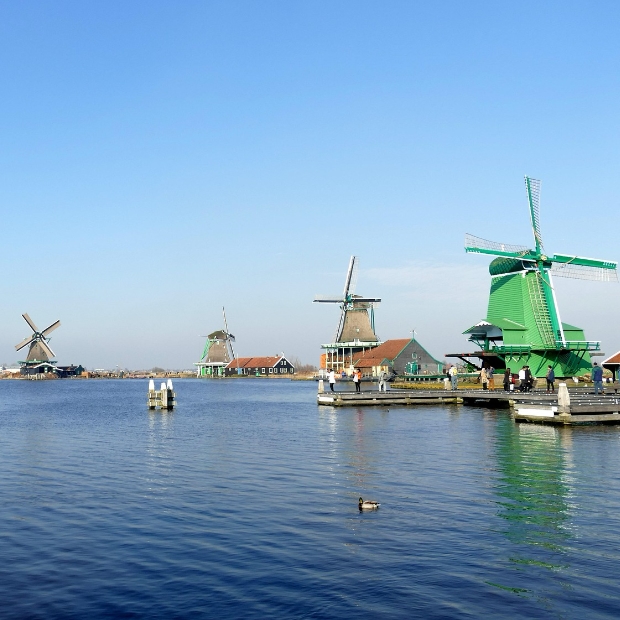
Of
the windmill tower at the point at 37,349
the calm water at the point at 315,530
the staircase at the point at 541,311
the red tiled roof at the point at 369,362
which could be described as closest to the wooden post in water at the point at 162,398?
the calm water at the point at 315,530

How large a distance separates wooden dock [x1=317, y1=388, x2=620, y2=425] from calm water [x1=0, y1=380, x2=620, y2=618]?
182 inches

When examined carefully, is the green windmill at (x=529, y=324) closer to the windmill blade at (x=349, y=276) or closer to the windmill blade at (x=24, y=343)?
the windmill blade at (x=349, y=276)

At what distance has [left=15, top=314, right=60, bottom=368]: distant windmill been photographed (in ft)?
524

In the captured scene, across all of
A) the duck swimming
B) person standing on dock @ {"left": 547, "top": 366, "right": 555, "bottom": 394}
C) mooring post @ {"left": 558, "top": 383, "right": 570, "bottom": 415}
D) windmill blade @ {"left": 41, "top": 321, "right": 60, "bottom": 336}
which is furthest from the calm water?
windmill blade @ {"left": 41, "top": 321, "right": 60, "bottom": 336}

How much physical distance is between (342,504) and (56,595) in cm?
773

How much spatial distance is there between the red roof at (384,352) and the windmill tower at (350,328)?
132 inches

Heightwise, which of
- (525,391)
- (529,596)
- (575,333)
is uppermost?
(575,333)

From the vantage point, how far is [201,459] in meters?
25.7

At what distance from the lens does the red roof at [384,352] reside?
10081 centimetres

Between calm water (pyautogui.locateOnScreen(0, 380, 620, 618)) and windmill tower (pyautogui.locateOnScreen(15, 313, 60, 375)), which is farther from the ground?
windmill tower (pyautogui.locateOnScreen(15, 313, 60, 375))

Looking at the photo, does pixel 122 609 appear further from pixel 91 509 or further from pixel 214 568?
pixel 91 509

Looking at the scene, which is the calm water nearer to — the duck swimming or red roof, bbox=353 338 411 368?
the duck swimming

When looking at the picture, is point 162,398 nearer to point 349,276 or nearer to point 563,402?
point 563,402

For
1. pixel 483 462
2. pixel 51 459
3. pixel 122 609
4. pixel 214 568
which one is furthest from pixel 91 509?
pixel 483 462
